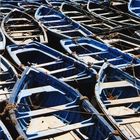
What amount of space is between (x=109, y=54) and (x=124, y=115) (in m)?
4.18

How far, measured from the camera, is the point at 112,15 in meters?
20.0

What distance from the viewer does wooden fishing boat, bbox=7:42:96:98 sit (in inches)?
491

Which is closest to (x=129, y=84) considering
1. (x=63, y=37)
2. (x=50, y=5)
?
(x=63, y=37)

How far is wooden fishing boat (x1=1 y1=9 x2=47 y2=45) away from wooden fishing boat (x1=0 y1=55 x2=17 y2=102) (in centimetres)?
215

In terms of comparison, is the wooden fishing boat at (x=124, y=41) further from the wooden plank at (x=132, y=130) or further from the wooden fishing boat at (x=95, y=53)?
the wooden plank at (x=132, y=130)

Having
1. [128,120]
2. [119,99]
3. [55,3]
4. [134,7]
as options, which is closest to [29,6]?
[55,3]

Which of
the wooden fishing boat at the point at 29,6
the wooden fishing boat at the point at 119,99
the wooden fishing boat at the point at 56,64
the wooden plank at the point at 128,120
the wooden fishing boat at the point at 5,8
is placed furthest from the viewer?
the wooden fishing boat at the point at 29,6

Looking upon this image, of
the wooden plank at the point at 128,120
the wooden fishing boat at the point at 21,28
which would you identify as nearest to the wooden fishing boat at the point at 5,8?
the wooden fishing boat at the point at 21,28

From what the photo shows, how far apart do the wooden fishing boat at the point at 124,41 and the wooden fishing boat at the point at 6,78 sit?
494 centimetres

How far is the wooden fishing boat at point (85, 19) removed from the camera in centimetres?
Answer: 1718

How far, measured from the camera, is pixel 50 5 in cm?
1983

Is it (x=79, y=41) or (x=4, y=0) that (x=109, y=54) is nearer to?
(x=79, y=41)

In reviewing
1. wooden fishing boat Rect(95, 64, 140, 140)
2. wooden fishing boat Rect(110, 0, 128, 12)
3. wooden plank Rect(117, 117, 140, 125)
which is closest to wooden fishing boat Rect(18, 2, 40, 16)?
wooden fishing boat Rect(110, 0, 128, 12)

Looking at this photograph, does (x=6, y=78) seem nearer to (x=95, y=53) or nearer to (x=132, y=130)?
(x=95, y=53)
